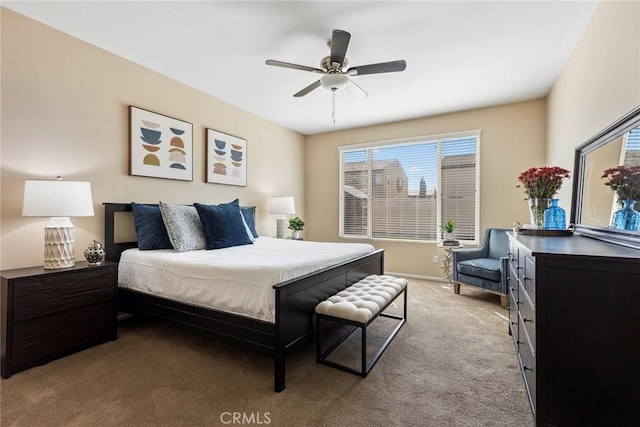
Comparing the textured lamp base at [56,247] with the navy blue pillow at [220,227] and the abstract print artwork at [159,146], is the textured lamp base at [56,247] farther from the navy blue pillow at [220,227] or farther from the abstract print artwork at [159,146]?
the navy blue pillow at [220,227]

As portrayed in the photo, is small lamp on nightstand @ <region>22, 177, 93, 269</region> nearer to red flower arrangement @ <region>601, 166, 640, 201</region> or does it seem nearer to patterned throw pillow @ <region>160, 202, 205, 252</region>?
patterned throw pillow @ <region>160, 202, 205, 252</region>

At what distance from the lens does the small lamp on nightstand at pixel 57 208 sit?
2109 mm

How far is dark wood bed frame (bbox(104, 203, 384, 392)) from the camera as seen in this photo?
1.80m

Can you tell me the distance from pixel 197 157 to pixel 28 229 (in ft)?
5.99

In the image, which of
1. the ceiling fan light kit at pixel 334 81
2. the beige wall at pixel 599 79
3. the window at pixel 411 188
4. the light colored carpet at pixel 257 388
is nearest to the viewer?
the light colored carpet at pixel 257 388

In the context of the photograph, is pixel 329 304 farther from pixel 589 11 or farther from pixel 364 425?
pixel 589 11

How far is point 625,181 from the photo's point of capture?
5.68 feet

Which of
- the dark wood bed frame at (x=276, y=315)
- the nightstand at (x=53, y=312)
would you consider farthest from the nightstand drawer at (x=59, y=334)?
the dark wood bed frame at (x=276, y=315)

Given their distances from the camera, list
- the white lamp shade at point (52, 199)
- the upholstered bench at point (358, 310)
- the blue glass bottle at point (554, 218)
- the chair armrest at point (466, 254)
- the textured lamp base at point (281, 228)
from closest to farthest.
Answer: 1. the upholstered bench at point (358, 310)
2. the white lamp shade at point (52, 199)
3. the blue glass bottle at point (554, 218)
4. the chair armrest at point (466, 254)
5. the textured lamp base at point (281, 228)

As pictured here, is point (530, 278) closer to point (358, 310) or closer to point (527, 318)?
point (527, 318)

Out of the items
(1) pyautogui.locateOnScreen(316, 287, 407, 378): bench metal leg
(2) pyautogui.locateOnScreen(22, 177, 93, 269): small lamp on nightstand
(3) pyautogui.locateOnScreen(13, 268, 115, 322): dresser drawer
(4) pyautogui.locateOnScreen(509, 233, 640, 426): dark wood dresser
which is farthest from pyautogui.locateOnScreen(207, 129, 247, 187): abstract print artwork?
(4) pyautogui.locateOnScreen(509, 233, 640, 426): dark wood dresser

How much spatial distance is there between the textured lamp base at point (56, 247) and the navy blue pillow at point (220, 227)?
1113 mm

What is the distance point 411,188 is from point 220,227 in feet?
10.7

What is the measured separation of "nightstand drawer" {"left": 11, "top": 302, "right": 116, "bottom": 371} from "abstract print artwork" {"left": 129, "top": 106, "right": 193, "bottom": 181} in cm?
146
